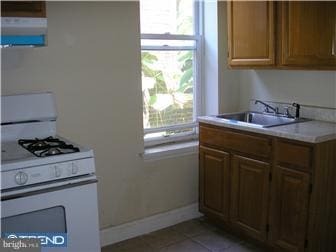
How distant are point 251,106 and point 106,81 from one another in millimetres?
1312

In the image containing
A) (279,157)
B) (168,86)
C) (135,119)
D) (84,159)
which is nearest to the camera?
(84,159)

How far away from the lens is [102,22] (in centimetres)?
282

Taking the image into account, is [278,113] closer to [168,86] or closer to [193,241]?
[168,86]

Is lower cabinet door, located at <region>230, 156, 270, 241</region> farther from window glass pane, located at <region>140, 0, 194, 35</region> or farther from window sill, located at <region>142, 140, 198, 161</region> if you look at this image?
window glass pane, located at <region>140, 0, 194, 35</region>

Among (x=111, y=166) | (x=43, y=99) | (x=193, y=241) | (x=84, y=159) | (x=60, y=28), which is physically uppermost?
(x=60, y=28)

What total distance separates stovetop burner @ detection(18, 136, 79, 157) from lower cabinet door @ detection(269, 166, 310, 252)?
4.35 feet

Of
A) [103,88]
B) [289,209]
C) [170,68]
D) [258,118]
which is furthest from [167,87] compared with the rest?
[289,209]

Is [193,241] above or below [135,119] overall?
below

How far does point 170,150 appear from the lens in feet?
10.6

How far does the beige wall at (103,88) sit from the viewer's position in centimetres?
264

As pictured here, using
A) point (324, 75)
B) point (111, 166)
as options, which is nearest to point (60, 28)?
point (111, 166)

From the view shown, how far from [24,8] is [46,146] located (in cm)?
78

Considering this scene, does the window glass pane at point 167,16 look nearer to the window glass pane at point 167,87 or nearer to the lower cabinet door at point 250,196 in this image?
the window glass pane at point 167,87

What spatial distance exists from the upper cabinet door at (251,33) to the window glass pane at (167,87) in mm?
453
